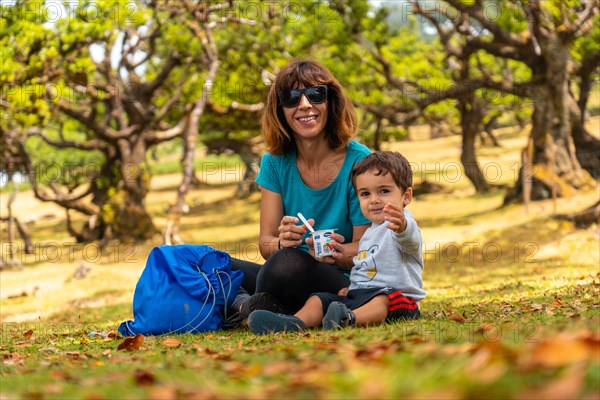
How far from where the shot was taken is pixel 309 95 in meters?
6.16

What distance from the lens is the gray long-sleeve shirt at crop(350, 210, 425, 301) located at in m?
5.57

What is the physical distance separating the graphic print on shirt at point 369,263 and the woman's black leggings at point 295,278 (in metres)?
0.31

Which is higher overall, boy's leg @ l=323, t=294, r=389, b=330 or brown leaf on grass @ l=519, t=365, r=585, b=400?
brown leaf on grass @ l=519, t=365, r=585, b=400

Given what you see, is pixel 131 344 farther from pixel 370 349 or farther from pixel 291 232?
pixel 370 349

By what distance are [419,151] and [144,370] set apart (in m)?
50.1

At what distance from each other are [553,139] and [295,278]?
47.8 feet

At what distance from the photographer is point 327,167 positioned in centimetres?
630

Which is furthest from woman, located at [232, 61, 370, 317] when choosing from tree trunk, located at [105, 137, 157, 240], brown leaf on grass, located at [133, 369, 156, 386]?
tree trunk, located at [105, 137, 157, 240]

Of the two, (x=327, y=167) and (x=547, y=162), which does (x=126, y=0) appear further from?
(x=327, y=167)

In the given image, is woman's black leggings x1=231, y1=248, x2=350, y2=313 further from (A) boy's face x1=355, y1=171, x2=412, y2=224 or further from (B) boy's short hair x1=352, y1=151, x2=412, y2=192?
(B) boy's short hair x1=352, y1=151, x2=412, y2=192

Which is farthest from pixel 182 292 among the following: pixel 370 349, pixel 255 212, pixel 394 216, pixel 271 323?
pixel 255 212

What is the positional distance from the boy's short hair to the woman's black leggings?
756mm

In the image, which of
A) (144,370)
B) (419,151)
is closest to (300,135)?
(144,370)

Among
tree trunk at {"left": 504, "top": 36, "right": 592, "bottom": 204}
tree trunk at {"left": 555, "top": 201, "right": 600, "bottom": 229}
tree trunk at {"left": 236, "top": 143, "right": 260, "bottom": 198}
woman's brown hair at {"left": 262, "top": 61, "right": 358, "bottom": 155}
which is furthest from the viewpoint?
tree trunk at {"left": 236, "top": 143, "right": 260, "bottom": 198}
